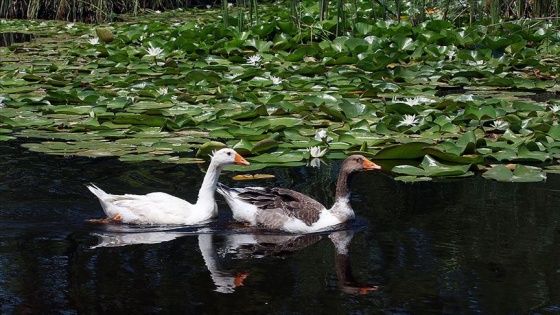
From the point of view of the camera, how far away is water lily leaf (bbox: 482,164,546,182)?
22.1 feet

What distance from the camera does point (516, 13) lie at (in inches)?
577

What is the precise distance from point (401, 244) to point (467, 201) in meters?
1.13

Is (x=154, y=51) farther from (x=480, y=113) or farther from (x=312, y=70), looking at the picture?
(x=480, y=113)

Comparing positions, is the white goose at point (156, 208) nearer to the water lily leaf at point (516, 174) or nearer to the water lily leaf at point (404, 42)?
the water lily leaf at point (516, 174)

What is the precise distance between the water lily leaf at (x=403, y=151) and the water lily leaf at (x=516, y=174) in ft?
1.97

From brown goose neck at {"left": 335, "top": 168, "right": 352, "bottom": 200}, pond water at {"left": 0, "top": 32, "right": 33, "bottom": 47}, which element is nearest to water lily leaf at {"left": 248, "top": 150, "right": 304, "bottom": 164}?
brown goose neck at {"left": 335, "top": 168, "right": 352, "bottom": 200}

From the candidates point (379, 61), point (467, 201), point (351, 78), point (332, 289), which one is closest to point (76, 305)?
point (332, 289)

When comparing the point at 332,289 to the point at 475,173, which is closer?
the point at 332,289

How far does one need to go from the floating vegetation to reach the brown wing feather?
2.96 ft

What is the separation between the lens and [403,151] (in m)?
7.29

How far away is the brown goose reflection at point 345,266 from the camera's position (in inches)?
184

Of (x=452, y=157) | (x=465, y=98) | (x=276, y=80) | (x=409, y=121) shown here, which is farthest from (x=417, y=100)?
(x=452, y=157)

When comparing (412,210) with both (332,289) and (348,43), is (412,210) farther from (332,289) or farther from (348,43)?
(348,43)

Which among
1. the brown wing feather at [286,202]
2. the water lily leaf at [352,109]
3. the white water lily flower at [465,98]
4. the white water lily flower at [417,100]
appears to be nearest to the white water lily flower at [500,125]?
the white water lily flower at [465,98]
